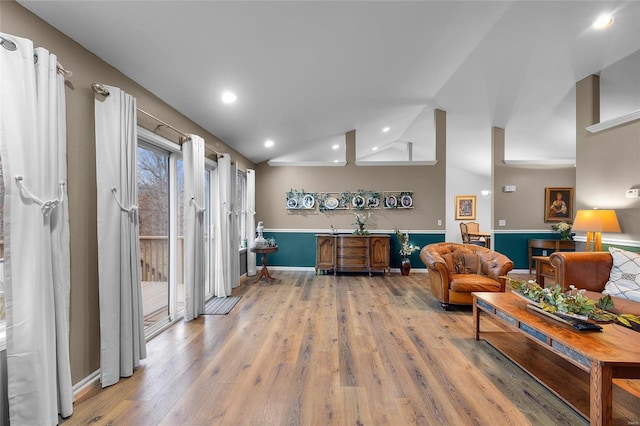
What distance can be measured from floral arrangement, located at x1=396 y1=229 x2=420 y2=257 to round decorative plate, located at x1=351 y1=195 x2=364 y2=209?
39.1 inches

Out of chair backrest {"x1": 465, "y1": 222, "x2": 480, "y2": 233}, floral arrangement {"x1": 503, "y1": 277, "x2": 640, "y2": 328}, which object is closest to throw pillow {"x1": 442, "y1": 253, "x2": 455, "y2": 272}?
floral arrangement {"x1": 503, "y1": 277, "x2": 640, "y2": 328}

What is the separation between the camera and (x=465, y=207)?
8898 millimetres

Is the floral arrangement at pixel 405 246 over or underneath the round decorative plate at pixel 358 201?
underneath

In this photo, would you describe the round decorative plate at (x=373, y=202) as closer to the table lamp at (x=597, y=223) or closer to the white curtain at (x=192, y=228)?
the table lamp at (x=597, y=223)

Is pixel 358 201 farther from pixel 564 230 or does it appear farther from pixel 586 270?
pixel 564 230

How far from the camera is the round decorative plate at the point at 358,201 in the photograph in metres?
5.98

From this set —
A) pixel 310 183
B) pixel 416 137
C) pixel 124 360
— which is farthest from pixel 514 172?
pixel 124 360

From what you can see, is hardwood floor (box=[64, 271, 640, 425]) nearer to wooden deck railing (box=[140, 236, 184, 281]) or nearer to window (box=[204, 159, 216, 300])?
wooden deck railing (box=[140, 236, 184, 281])

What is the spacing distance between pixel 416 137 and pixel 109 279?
24.8ft

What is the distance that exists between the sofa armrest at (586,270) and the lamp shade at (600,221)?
382mm

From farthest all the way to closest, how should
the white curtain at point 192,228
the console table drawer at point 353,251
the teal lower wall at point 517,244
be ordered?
the teal lower wall at point 517,244 < the console table drawer at point 353,251 < the white curtain at point 192,228

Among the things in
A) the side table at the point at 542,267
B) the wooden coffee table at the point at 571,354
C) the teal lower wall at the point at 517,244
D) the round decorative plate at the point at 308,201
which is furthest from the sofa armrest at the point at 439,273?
the teal lower wall at the point at 517,244

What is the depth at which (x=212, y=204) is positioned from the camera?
419 cm

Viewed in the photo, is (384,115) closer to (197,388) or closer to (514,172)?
(514,172)
